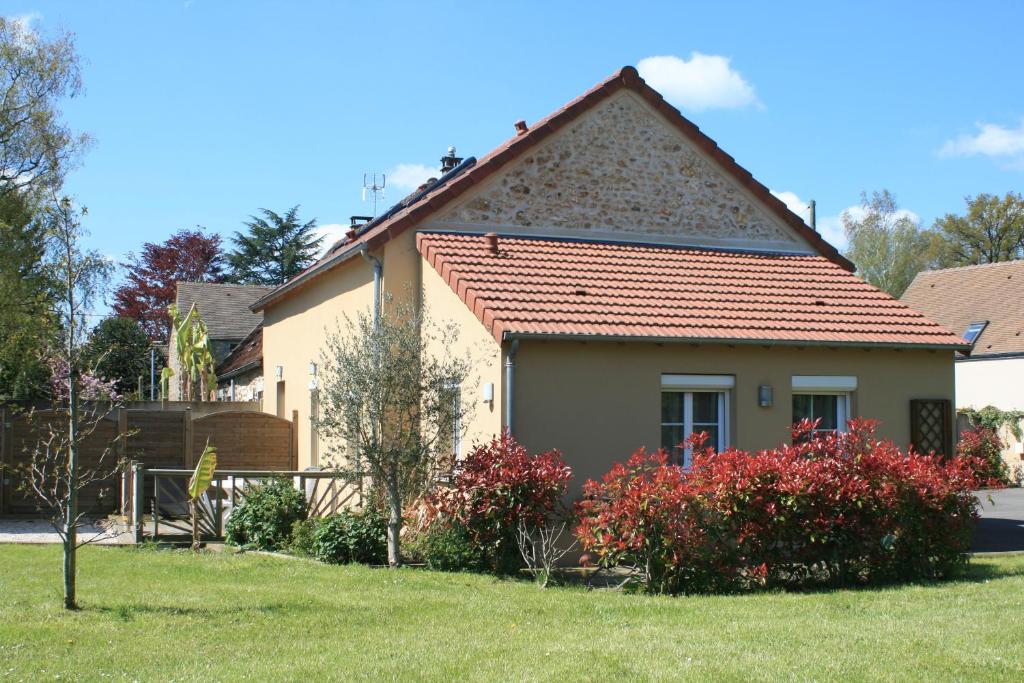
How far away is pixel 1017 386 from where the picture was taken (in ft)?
97.5

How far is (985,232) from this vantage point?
177 ft

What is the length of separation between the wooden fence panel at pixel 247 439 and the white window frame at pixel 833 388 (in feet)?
35.1

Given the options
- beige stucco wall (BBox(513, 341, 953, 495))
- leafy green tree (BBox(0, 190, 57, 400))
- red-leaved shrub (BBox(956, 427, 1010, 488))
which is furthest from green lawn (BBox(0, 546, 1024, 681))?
red-leaved shrub (BBox(956, 427, 1010, 488))

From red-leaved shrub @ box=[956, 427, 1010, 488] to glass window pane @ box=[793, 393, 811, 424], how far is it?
1391 centimetres

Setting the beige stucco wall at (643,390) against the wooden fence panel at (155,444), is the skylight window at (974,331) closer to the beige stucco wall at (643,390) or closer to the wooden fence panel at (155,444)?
the beige stucco wall at (643,390)

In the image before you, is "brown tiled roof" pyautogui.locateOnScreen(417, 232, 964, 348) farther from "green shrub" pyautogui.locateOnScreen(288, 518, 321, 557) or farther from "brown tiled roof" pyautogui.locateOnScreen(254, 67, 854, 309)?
"green shrub" pyautogui.locateOnScreen(288, 518, 321, 557)

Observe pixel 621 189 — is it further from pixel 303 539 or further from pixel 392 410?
pixel 303 539

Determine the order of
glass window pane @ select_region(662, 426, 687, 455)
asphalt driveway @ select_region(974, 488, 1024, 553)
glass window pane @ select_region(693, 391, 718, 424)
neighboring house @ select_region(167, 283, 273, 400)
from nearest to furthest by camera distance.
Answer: glass window pane @ select_region(662, 426, 687, 455), glass window pane @ select_region(693, 391, 718, 424), asphalt driveway @ select_region(974, 488, 1024, 553), neighboring house @ select_region(167, 283, 273, 400)

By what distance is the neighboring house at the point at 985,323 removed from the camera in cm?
3008

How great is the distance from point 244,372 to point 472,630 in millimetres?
21755

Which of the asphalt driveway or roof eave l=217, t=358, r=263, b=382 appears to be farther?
roof eave l=217, t=358, r=263, b=382

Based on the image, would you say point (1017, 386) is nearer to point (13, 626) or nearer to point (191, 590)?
point (191, 590)

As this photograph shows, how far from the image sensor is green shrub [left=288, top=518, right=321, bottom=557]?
13.4 metres

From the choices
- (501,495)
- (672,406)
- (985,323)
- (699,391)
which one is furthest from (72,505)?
(985,323)
